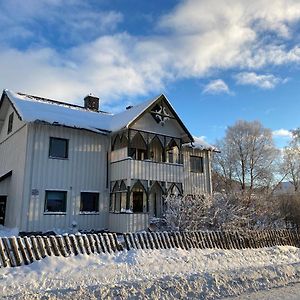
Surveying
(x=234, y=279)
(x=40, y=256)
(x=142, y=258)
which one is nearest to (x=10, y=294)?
(x=40, y=256)

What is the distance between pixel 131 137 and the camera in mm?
19703

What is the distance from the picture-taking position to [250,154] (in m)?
41.2

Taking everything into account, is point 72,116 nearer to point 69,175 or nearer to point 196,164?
point 69,175

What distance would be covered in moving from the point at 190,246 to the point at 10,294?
719 cm

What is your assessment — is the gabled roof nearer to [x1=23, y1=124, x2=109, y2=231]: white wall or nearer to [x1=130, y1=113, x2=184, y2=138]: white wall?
[x1=130, y1=113, x2=184, y2=138]: white wall

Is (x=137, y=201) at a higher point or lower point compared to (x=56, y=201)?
higher

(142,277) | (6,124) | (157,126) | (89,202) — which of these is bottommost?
(142,277)

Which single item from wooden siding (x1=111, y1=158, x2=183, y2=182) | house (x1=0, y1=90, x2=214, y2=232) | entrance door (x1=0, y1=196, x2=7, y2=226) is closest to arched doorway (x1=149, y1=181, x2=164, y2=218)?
house (x1=0, y1=90, x2=214, y2=232)

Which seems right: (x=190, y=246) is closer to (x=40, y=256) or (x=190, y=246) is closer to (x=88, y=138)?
(x=40, y=256)

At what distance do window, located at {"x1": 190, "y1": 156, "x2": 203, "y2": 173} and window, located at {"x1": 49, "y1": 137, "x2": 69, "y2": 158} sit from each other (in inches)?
380

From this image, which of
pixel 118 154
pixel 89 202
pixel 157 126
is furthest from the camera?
pixel 157 126

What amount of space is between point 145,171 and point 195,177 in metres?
5.97

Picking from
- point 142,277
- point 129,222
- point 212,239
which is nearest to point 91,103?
point 129,222

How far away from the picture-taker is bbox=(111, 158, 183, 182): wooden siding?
18844 millimetres
